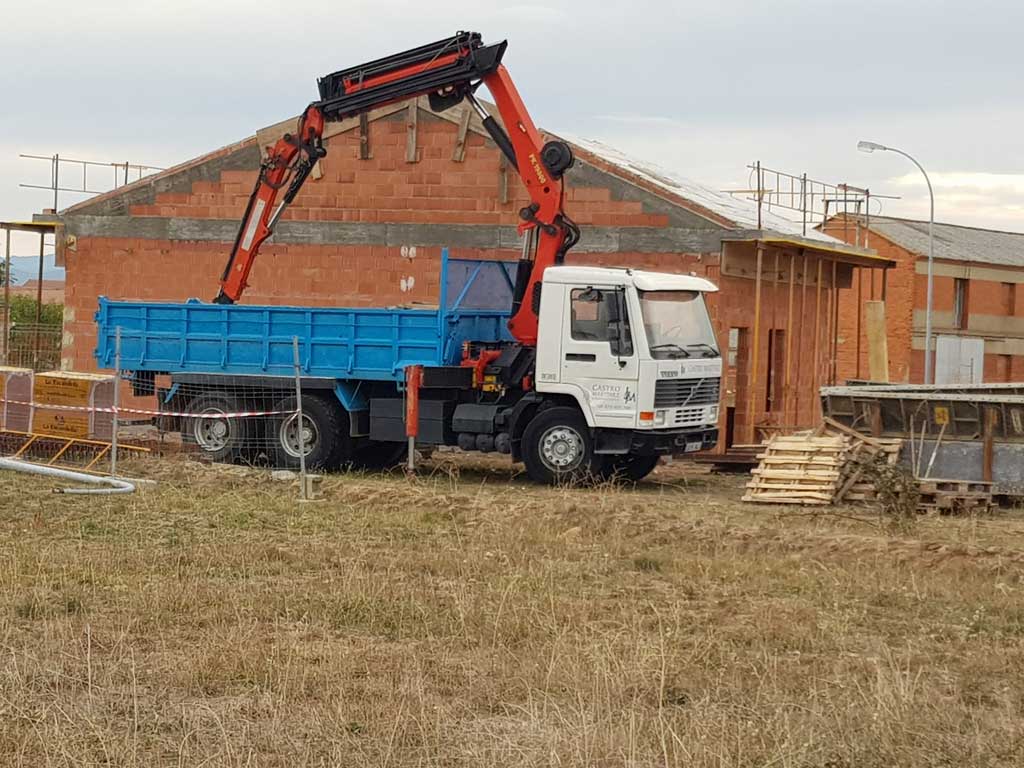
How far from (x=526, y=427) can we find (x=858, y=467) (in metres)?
4.22

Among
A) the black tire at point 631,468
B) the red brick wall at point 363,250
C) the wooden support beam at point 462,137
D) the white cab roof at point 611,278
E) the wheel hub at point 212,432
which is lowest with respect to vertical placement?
the black tire at point 631,468

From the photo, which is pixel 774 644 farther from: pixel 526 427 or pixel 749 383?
pixel 749 383

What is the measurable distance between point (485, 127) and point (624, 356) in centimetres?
431

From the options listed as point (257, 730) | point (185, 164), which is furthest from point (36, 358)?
point (257, 730)

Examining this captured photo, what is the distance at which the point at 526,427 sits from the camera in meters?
20.1

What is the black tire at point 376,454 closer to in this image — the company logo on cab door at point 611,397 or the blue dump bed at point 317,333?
the blue dump bed at point 317,333

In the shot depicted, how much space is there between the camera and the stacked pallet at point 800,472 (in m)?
18.4

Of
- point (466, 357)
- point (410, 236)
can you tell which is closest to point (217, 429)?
point (466, 357)

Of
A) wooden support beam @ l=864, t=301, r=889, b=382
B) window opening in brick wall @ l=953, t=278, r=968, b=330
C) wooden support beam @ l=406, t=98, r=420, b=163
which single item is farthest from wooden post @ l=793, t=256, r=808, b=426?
window opening in brick wall @ l=953, t=278, r=968, b=330

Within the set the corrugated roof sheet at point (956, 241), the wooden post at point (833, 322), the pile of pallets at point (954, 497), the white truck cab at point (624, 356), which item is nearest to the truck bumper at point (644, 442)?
the white truck cab at point (624, 356)

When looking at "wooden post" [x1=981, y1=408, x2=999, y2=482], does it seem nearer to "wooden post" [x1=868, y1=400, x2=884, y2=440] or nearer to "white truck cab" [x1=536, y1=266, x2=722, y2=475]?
"wooden post" [x1=868, y1=400, x2=884, y2=440]

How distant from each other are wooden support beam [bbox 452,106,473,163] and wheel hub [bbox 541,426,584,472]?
8.07 m

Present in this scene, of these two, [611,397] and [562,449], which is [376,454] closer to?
[562,449]

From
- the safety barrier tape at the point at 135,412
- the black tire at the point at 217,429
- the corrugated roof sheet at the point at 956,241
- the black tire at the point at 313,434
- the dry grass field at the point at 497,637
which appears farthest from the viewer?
the corrugated roof sheet at the point at 956,241
